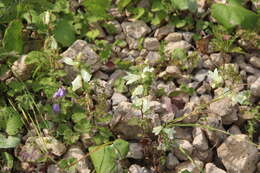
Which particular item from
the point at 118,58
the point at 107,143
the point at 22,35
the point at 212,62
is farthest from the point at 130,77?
the point at 22,35

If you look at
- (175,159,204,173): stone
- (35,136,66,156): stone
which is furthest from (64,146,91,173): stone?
(175,159,204,173): stone

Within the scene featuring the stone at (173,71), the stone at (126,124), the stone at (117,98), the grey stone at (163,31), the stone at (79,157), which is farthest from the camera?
the grey stone at (163,31)

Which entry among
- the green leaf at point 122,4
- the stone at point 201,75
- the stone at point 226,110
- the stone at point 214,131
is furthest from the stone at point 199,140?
the green leaf at point 122,4

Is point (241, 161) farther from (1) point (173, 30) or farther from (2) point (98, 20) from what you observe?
(2) point (98, 20)

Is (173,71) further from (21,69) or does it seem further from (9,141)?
(9,141)

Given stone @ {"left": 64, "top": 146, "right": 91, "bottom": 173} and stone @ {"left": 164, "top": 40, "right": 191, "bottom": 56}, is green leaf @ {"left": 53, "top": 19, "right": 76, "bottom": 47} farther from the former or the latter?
stone @ {"left": 64, "top": 146, "right": 91, "bottom": 173}

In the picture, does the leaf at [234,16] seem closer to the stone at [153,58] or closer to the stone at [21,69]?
the stone at [153,58]

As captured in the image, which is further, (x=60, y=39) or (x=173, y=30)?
(x=173, y=30)
